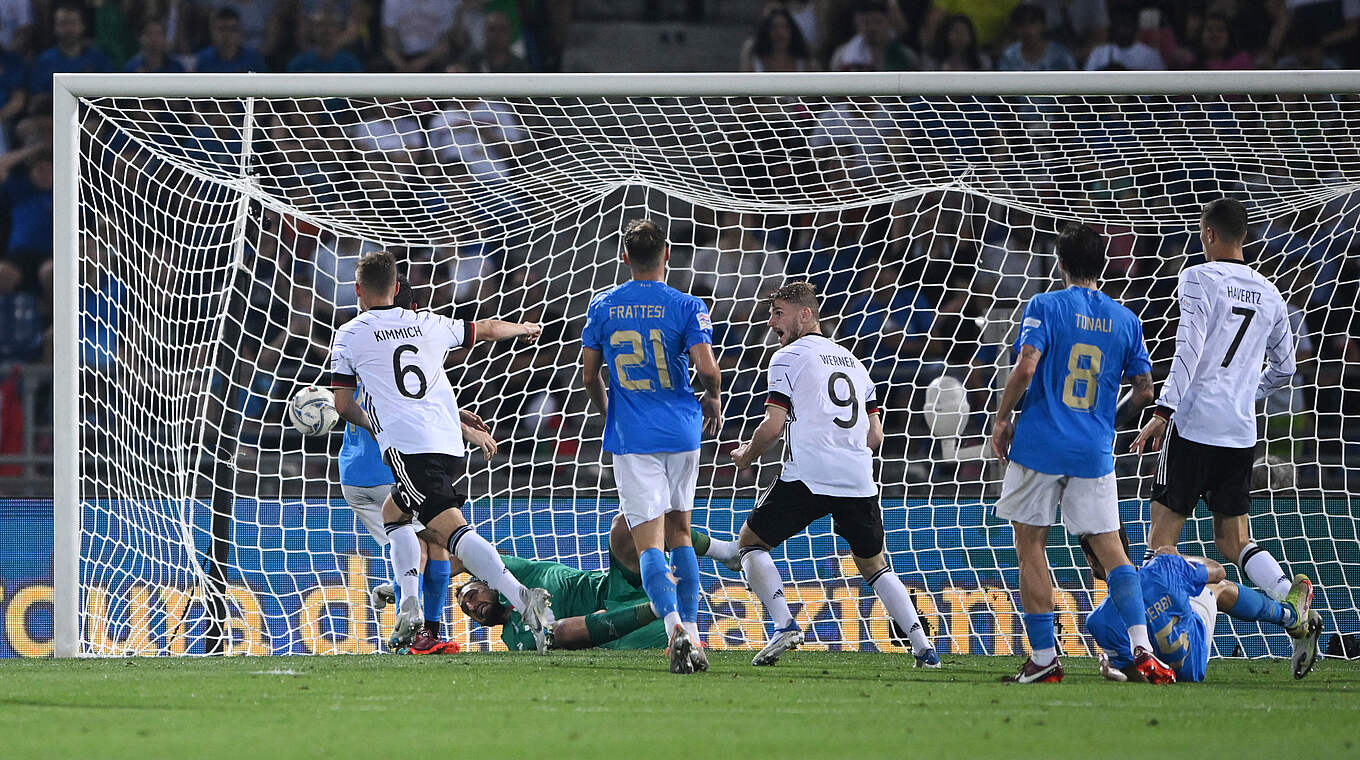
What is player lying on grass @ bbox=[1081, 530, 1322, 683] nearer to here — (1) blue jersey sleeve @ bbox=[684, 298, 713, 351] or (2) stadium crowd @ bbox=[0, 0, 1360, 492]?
(1) blue jersey sleeve @ bbox=[684, 298, 713, 351]

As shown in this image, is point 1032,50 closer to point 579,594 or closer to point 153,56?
point 153,56

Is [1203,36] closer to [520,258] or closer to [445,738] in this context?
[520,258]

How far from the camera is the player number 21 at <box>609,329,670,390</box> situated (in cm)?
629

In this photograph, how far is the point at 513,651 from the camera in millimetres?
7445

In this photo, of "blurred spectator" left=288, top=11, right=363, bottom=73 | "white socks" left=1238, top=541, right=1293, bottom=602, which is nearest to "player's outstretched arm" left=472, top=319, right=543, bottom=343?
"white socks" left=1238, top=541, right=1293, bottom=602

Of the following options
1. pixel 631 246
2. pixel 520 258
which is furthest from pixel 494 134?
pixel 631 246

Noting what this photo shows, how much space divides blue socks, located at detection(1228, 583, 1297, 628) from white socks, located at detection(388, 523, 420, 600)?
3.50 meters

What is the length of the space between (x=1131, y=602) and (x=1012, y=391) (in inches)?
35.4

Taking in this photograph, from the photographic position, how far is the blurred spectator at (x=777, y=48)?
1284 cm

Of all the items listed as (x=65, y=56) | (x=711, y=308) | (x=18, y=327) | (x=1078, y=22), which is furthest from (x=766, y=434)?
(x=65, y=56)

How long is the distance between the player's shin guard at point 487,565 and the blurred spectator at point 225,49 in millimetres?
6826

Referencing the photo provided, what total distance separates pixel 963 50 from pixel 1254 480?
5141 mm

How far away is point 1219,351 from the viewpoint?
21.0 feet

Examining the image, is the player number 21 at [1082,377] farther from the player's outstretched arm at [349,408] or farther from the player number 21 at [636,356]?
the player's outstretched arm at [349,408]
